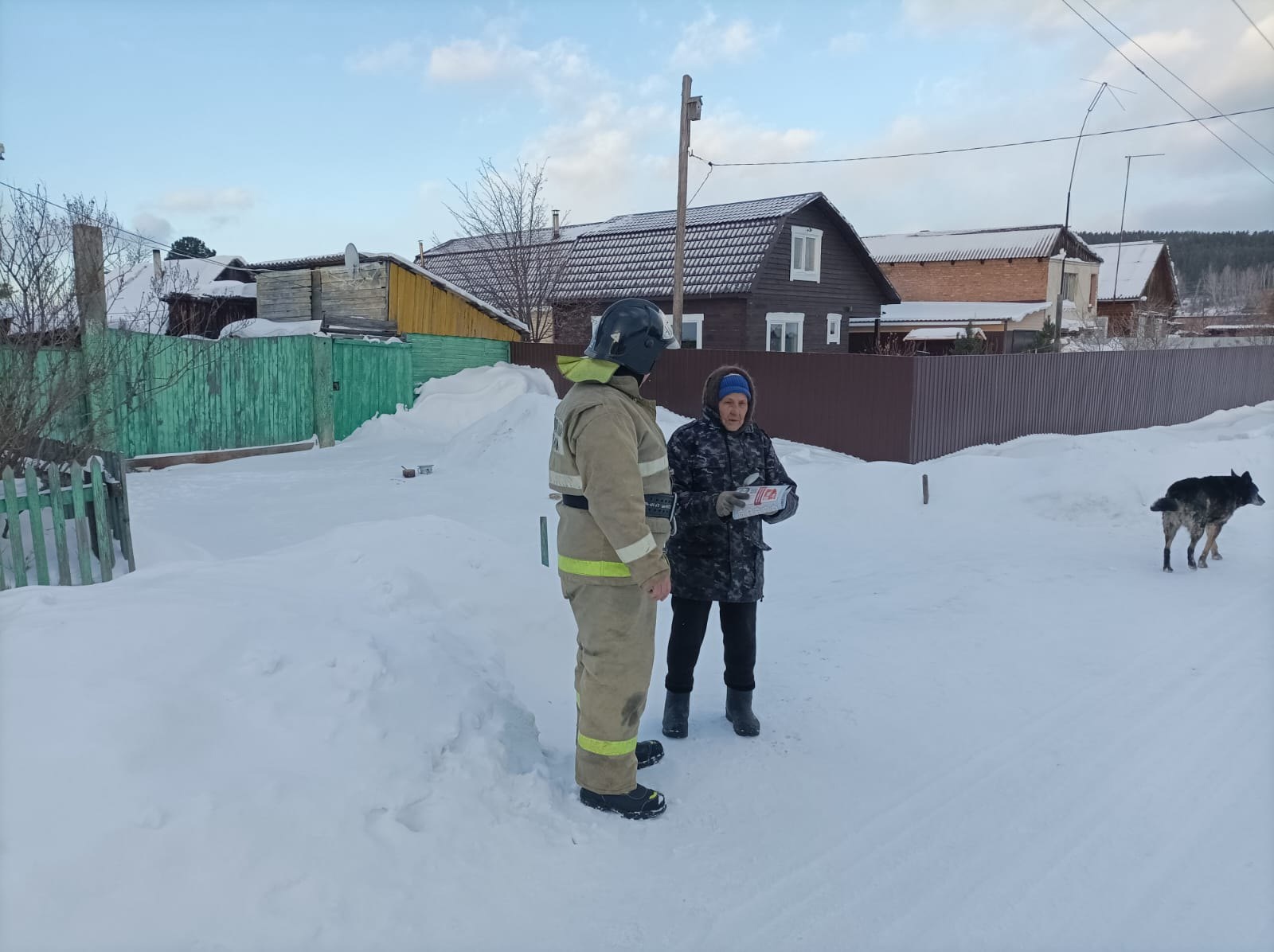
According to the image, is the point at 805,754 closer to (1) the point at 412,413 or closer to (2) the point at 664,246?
(1) the point at 412,413

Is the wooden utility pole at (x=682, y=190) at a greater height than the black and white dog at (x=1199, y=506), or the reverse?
the wooden utility pole at (x=682, y=190)

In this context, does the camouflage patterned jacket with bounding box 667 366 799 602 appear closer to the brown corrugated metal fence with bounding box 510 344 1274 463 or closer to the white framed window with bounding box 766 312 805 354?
the brown corrugated metal fence with bounding box 510 344 1274 463

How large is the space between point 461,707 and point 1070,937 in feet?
7.43

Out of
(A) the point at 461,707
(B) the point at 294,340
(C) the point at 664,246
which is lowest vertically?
(A) the point at 461,707

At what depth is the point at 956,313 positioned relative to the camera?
100 ft

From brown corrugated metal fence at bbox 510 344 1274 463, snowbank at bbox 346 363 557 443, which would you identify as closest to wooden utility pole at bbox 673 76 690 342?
brown corrugated metal fence at bbox 510 344 1274 463

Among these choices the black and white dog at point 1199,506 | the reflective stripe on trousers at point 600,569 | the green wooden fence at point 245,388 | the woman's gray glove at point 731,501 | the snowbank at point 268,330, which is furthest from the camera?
the snowbank at point 268,330

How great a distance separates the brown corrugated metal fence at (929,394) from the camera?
41.3 feet

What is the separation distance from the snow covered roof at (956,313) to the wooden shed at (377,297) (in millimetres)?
13823

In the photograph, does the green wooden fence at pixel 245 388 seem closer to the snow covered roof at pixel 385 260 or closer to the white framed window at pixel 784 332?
the snow covered roof at pixel 385 260

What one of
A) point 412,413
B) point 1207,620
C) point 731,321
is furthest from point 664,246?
point 1207,620

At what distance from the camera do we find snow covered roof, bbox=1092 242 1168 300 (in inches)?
1753

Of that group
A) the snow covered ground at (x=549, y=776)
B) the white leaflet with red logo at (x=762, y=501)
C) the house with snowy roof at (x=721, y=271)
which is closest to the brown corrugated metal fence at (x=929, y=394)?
the house with snowy roof at (x=721, y=271)

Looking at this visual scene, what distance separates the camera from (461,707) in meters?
3.40
